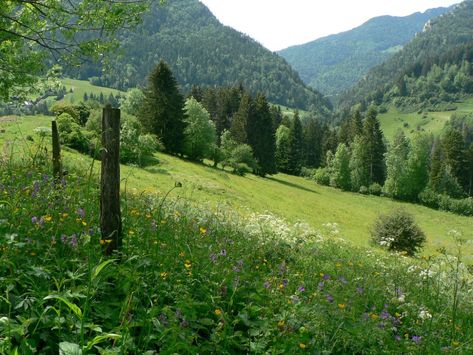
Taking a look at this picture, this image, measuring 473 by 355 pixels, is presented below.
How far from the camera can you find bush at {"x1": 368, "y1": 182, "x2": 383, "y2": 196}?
268ft

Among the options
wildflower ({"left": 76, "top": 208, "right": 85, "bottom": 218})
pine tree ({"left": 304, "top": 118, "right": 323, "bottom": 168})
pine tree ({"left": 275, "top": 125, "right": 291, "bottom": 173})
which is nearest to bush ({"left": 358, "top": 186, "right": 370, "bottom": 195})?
pine tree ({"left": 275, "top": 125, "right": 291, "bottom": 173})

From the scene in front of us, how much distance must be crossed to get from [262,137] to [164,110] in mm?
24397

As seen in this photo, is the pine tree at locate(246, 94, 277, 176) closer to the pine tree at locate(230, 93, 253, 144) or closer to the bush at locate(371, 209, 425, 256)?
the pine tree at locate(230, 93, 253, 144)

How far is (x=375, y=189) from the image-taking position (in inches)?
3214

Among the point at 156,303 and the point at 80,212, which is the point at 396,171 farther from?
the point at 156,303

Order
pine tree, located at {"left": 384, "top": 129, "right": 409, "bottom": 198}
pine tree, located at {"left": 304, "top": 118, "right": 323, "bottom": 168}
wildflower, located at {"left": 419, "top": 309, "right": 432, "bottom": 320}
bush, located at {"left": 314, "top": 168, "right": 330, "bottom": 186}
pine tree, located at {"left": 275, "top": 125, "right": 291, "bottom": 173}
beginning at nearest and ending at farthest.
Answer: wildflower, located at {"left": 419, "top": 309, "right": 432, "bottom": 320} < pine tree, located at {"left": 384, "top": 129, "right": 409, "bottom": 198} < bush, located at {"left": 314, "top": 168, "right": 330, "bottom": 186} < pine tree, located at {"left": 275, "top": 125, "right": 291, "bottom": 173} < pine tree, located at {"left": 304, "top": 118, "right": 323, "bottom": 168}

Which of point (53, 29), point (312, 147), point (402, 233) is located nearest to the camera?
point (53, 29)

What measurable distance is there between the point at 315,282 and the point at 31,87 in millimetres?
12179

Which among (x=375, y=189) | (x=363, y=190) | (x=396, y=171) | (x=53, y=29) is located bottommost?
(x=363, y=190)

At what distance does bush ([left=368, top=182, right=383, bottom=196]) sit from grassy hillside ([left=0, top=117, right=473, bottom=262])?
8678 mm

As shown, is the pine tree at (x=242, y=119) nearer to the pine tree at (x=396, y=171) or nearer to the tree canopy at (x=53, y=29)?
the pine tree at (x=396, y=171)

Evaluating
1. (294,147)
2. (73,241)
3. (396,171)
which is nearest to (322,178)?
(294,147)

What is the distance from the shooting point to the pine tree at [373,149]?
284ft

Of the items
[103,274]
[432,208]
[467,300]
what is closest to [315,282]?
[467,300]
